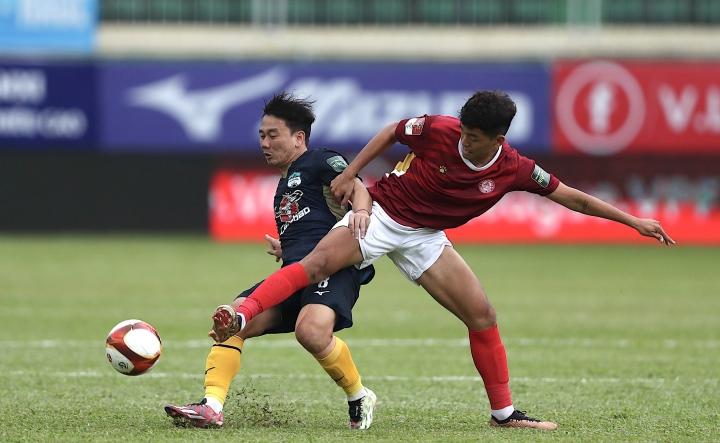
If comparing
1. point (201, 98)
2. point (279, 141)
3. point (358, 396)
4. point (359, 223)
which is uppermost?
point (279, 141)

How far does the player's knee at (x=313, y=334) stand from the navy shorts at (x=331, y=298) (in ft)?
0.46

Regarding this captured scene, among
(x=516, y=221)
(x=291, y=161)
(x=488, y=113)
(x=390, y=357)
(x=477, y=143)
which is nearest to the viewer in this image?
(x=488, y=113)

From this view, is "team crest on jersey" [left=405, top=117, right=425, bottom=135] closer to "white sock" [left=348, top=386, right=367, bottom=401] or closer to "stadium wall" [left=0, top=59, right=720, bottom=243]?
"white sock" [left=348, top=386, right=367, bottom=401]

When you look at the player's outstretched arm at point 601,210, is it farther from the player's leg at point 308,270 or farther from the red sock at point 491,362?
the player's leg at point 308,270

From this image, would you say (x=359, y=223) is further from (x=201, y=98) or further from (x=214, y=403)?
(x=201, y=98)

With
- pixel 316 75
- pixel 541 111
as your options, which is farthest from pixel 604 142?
pixel 316 75

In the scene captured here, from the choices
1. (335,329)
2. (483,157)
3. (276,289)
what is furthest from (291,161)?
(483,157)

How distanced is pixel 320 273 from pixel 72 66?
56.7 ft

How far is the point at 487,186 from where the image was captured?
6.84 m

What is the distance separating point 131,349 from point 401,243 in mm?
1507

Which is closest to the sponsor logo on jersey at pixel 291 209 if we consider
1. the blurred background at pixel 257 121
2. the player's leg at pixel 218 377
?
the player's leg at pixel 218 377

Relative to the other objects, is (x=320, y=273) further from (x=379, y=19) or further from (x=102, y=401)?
(x=379, y=19)

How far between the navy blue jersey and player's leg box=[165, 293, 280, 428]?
14.8 inches

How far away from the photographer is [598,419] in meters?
7.22
